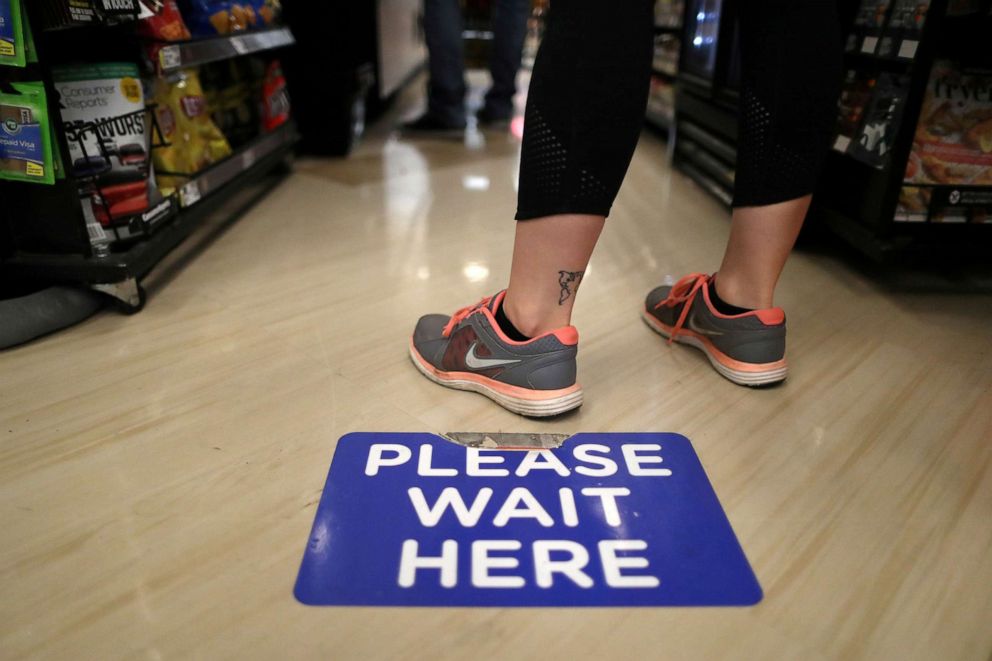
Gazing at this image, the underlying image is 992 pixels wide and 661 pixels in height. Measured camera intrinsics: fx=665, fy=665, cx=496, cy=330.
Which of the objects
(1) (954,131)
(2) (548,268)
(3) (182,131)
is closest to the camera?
(2) (548,268)

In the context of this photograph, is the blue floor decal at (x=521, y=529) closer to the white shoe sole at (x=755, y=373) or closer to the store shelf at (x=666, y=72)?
the white shoe sole at (x=755, y=373)

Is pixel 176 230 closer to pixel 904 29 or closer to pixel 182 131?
pixel 182 131

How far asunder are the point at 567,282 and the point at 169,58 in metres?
0.96

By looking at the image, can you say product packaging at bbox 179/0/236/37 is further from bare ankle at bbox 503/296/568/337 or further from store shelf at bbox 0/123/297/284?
bare ankle at bbox 503/296/568/337

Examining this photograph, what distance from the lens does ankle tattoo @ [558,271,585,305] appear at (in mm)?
839

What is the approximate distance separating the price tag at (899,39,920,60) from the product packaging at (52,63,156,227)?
4.42ft

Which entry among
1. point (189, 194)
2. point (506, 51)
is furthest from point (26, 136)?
point (506, 51)

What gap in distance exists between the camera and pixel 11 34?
92cm

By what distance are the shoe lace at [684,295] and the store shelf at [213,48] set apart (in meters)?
1.03

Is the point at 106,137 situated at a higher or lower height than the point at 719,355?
higher

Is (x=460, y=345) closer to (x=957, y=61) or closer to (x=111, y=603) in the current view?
(x=111, y=603)

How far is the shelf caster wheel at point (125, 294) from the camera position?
113 centimetres

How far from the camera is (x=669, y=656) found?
569mm

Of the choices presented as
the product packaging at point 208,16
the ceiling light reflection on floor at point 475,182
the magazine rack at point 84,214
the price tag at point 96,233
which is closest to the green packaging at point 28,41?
the magazine rack at point 84,214
